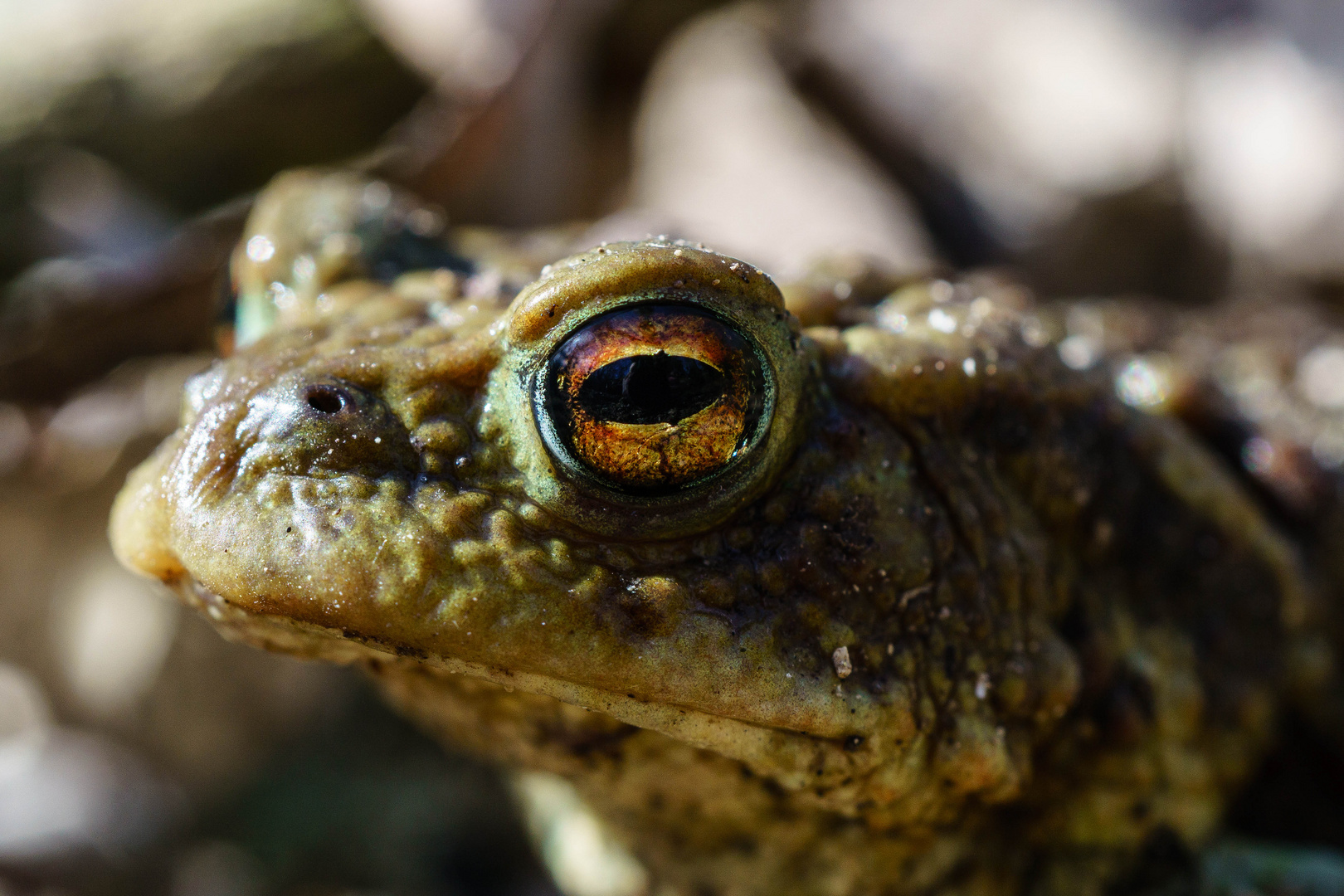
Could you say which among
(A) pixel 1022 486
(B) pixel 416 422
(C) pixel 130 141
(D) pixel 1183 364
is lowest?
(B) pixel 416 422

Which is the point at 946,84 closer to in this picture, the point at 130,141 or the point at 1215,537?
the point at 1215,537

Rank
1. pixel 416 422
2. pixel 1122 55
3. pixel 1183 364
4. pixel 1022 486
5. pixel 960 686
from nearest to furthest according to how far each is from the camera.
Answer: pixel 416 422 < pixel 960 686 < pixel 1022 486 < pixel 1183 364 < pixel 1122 55

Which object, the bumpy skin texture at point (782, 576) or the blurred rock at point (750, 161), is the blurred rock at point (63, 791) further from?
the blurred rock at point (750, 161)

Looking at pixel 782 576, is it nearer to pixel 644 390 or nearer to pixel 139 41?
pixel 644 390

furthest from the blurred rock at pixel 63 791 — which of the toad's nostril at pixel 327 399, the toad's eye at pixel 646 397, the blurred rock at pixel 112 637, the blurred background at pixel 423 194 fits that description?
the toad's eye at pixel 646 397

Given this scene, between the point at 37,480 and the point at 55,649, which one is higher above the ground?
the point at 37,480

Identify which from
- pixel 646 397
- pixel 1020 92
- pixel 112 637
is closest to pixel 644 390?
pixel 646 397

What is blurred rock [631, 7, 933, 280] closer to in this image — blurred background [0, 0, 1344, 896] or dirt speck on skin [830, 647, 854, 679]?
blurred background [0, 0, 1344, 896]

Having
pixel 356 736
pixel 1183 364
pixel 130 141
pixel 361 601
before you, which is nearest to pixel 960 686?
pixel 361 601
